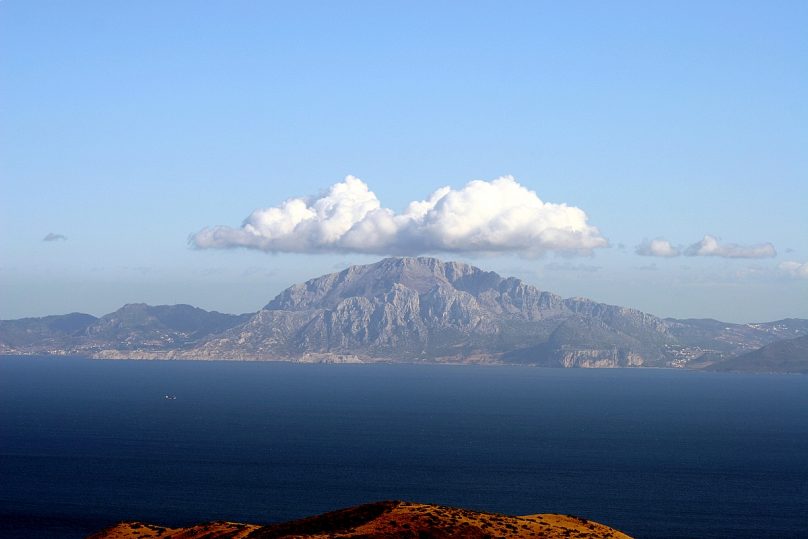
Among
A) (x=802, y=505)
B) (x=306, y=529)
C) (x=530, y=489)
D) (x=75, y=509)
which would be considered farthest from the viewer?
(x=530, y=489)

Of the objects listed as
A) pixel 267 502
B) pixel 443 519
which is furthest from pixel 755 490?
pixel 443 519

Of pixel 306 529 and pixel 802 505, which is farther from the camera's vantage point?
pixel 802 505

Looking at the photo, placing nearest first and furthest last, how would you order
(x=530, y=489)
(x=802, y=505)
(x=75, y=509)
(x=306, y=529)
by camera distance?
1. (x=306, y=529)
2. (x=75, y=509)
3. (x=802, y=505)
4. (x=530, y=489)

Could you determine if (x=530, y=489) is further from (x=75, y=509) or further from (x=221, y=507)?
(x=75, y=509)

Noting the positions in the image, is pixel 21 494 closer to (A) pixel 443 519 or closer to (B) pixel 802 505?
(A) pixel 443 519

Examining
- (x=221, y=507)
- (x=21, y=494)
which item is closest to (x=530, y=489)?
(x=221, y=507)

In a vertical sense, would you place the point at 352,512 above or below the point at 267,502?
above
